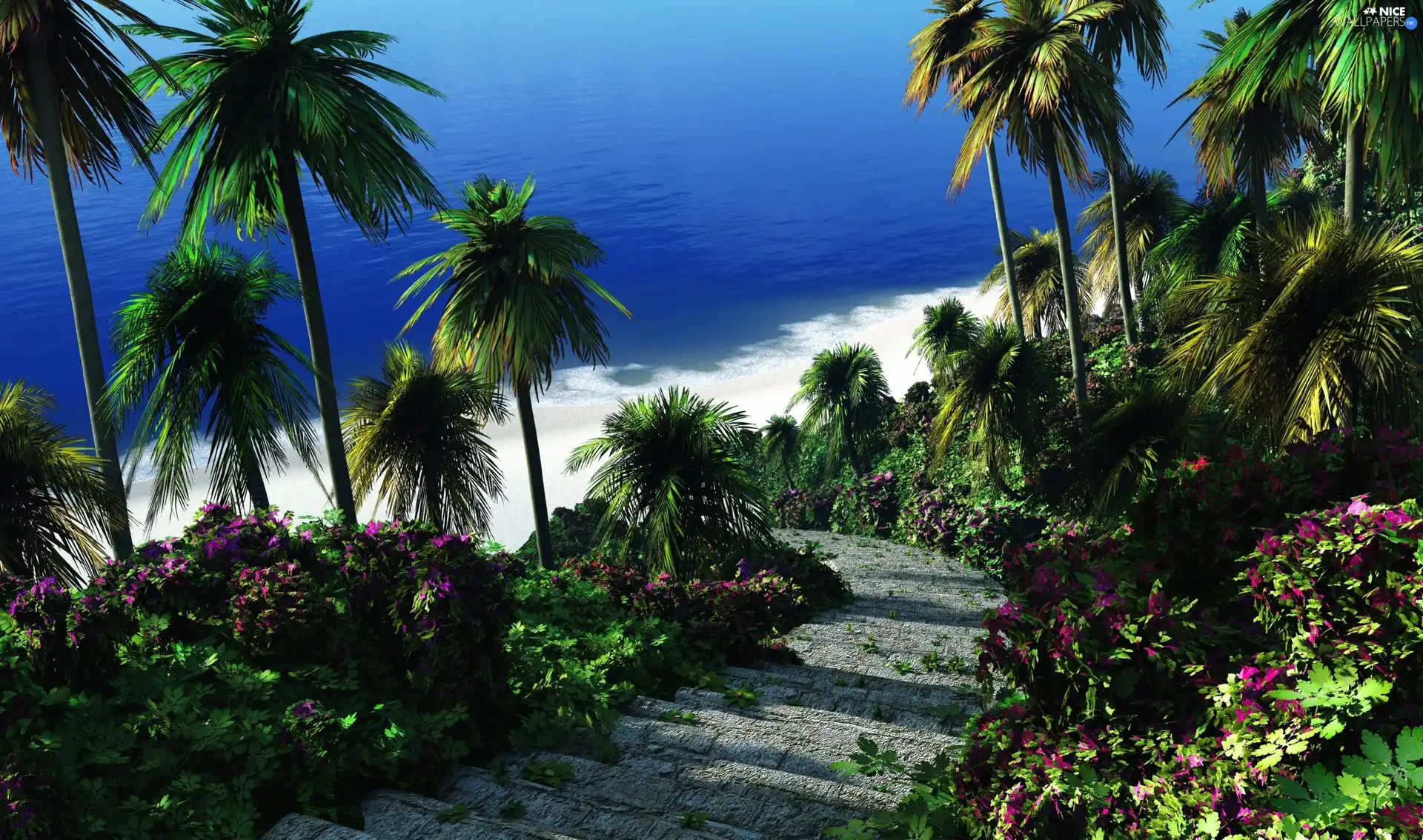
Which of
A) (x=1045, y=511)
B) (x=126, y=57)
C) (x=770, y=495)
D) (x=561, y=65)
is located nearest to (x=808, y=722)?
(x=1045, y=511)

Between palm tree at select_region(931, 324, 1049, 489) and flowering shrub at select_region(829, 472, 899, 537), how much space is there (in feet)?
23.5

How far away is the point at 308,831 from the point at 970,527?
1867 cm

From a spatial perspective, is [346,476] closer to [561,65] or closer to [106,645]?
[106,645]

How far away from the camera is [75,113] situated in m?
10.6

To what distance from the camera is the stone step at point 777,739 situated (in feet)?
21.9

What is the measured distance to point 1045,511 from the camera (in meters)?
21.2

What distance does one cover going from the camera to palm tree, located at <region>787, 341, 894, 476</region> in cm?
2811

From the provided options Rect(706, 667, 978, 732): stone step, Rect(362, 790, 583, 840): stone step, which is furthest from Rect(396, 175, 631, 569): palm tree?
Rect(362, 790, 583, 840): stone step

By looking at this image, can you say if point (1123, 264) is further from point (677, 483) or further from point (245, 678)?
point (245, 678)

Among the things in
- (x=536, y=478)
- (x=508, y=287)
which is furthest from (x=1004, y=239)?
(x=508, y=287)

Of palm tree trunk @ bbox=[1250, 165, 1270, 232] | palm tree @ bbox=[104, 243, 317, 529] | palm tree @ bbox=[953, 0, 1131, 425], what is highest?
palm tree @ bbox=[953, 0, 1131, 425]

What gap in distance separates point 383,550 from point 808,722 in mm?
3367

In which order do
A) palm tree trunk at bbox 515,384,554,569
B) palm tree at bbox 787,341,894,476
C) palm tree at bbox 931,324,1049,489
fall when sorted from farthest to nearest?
palm tree at bbox 787,341,894,476 → palm tree at bbox 931,324,1049,489 → palm tree trunk at bbox 515,384,554,569

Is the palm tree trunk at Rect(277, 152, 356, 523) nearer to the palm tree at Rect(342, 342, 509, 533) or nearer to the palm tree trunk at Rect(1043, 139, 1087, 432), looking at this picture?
the palm tree at Rect(342, 342, 509, 533)
